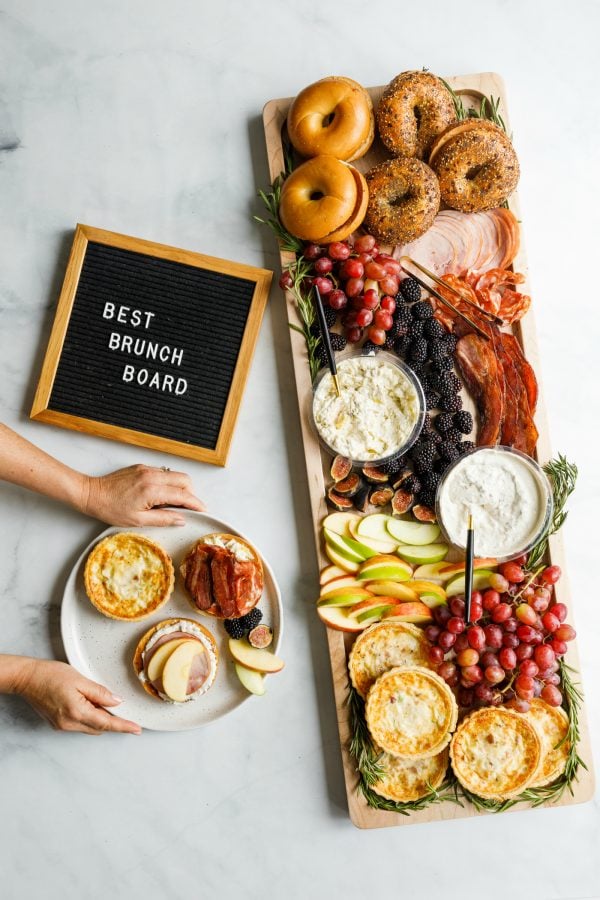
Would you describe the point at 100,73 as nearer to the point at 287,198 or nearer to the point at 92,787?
the point at 287,198

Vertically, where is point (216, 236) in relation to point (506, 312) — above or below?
above

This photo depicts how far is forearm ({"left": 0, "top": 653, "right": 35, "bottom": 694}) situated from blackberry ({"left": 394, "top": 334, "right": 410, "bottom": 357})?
1.51 metres

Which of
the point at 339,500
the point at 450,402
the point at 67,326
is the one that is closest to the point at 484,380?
the point at 450,402

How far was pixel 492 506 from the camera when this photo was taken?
7.72 feet

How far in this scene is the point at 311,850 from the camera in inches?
99.7

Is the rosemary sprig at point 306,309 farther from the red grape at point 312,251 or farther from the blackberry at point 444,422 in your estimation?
the blackberry at point 444,422

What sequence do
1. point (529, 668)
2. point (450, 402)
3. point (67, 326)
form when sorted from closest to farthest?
point (529, 668), point (450, 402), point (67, 326)

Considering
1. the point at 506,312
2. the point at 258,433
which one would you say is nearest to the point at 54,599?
the point at 258,433

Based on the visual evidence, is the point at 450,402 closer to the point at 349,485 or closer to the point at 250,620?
the point at 349,485

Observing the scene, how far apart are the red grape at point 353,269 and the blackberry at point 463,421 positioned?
530mm

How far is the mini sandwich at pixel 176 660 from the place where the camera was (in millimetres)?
2354

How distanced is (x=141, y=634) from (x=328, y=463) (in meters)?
0.82

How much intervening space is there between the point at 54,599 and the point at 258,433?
87 cm

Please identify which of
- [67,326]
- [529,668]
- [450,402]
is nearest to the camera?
[529,668]
